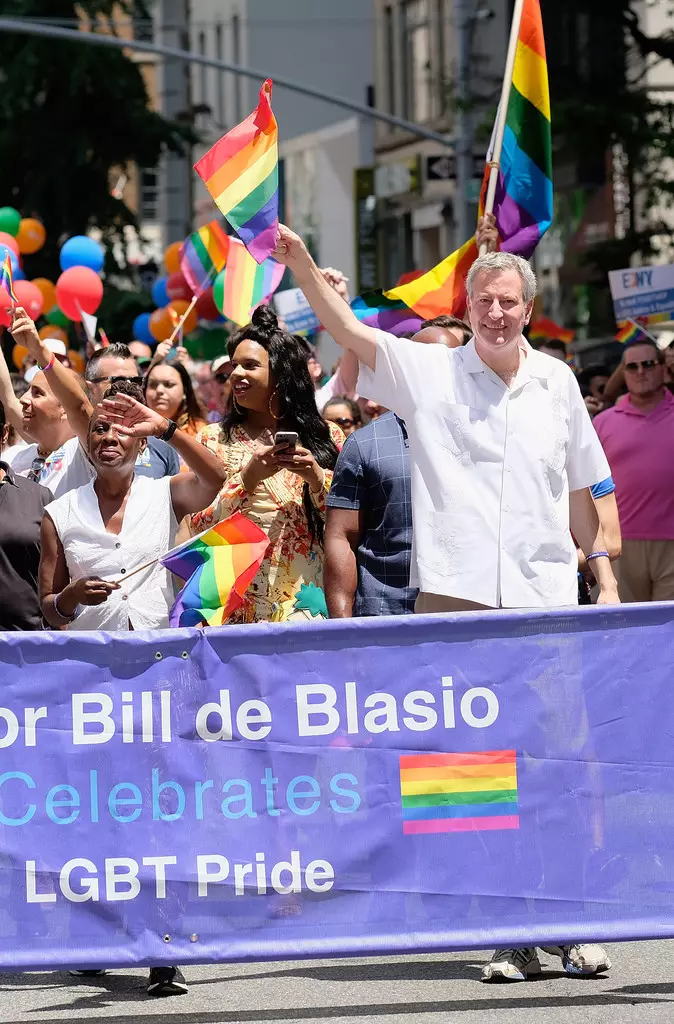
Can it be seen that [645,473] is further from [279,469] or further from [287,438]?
[287,438]

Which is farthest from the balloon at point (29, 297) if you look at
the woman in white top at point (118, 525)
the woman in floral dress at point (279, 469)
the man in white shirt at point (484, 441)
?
the man in white shirt at point (484, 441)

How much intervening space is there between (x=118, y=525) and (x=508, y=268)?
178 centimetres

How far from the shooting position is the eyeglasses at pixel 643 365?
35.9 ft

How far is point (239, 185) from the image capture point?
21.6 ft

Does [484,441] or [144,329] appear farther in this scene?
[144,329]

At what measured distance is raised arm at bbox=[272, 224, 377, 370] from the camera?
232 inches

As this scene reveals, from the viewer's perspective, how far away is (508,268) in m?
6.01

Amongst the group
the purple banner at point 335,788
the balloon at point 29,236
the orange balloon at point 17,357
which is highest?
the balloon at point 29,236

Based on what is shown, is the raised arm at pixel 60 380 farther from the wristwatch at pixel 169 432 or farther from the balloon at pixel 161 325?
the balloon at pixel 161 325

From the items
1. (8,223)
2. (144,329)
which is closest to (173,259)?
(8,223)

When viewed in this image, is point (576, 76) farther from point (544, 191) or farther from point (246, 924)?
point (246, 924)

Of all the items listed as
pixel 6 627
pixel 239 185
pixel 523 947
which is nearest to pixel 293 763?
pixel 523 947

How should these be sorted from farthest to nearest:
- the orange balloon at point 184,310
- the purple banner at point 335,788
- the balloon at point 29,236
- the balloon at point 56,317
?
the balloon at point 29,236 → the balloon at point 56,317 → the orange balloon at point 184,310 → the purple banner at point 335,788

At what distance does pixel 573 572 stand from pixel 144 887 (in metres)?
1.61
